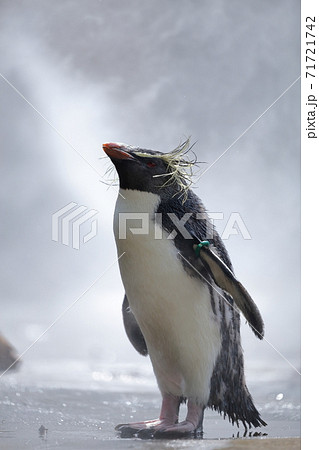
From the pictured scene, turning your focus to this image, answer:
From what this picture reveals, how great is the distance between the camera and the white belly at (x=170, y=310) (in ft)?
7.51

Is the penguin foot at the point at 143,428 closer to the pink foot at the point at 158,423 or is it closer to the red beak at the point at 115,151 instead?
the pink foot at the point at 158,423

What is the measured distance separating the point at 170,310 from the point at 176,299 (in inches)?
1.8

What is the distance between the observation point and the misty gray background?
8.04 feet

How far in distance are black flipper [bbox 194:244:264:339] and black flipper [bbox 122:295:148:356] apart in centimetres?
34

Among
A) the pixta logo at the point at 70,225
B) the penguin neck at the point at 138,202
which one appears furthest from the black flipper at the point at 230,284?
the pixta logo at the point at 70,225

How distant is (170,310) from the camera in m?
2.30

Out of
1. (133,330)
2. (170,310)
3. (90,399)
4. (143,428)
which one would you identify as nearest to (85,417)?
(90,399)

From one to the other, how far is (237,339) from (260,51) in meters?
1.17

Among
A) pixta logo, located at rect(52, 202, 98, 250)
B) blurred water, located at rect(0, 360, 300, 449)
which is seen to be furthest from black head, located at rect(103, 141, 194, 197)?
blurred water, located at rect(0, 360, 300, 449)

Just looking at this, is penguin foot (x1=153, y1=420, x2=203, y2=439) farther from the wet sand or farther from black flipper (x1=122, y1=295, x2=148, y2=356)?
black flipper (x1=122, y1=295, x2=148, y2=356)

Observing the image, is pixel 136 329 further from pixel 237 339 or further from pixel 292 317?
pixel 292 317

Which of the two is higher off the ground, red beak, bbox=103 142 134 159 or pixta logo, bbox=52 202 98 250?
red beak, bbox=103 142 134 159

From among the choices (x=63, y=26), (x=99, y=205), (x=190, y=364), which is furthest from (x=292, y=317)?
(x=63, y=26)

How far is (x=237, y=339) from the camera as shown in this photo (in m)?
2.38
